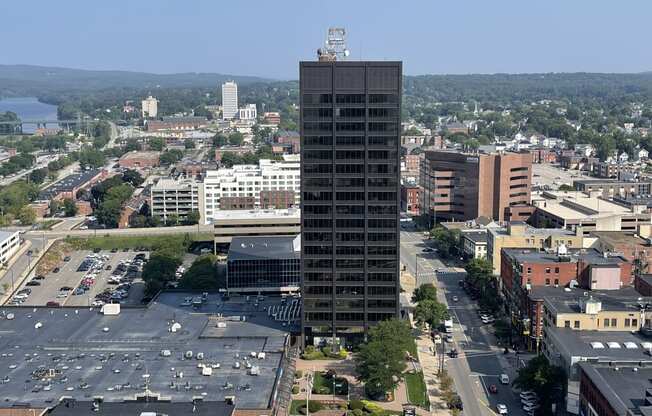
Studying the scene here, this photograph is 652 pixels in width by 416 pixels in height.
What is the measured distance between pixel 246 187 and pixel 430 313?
5597 centimetres

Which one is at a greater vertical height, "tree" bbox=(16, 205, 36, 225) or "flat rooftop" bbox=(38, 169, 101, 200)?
"flat rooftop" bbox=(38, 169, 101, 200)

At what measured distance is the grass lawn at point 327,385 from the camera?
5538 centimetres

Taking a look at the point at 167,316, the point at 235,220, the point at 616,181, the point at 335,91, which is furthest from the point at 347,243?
the point at 616,181

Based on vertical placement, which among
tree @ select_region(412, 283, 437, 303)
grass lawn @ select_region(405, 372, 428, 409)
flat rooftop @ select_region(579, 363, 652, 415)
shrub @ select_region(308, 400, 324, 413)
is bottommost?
grass lawn @ select_region(405, 372, 428, 409)

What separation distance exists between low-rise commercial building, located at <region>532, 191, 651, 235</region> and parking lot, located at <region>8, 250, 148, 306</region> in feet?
168

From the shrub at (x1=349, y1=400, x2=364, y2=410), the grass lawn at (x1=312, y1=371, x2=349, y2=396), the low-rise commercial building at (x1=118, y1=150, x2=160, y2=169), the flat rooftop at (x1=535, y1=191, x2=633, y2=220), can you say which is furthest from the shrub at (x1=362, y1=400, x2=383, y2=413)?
the low-rise commercial building at (x1=118, y1=150, x2=160, y2=169)

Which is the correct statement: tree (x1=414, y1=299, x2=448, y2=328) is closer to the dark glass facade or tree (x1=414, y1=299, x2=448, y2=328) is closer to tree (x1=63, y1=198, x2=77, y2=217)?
the dark glass facade

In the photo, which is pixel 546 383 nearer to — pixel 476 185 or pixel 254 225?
pixel 254 225

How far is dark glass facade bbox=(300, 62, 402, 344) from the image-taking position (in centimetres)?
6103

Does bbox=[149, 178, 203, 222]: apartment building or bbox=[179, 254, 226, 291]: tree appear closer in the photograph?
bbox=[179, 254, 226, 291]: tree

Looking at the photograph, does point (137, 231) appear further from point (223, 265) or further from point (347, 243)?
point (347, 243)

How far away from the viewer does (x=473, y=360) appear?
2485 inches

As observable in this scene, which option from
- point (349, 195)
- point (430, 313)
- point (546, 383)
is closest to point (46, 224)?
point (430, 313)

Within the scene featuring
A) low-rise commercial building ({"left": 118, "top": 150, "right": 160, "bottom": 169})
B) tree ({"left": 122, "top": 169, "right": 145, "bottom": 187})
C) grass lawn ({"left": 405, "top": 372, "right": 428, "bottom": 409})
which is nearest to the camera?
grass lawn ({"left": 405, "top": 372, "right": 428, "bottom": 409})
